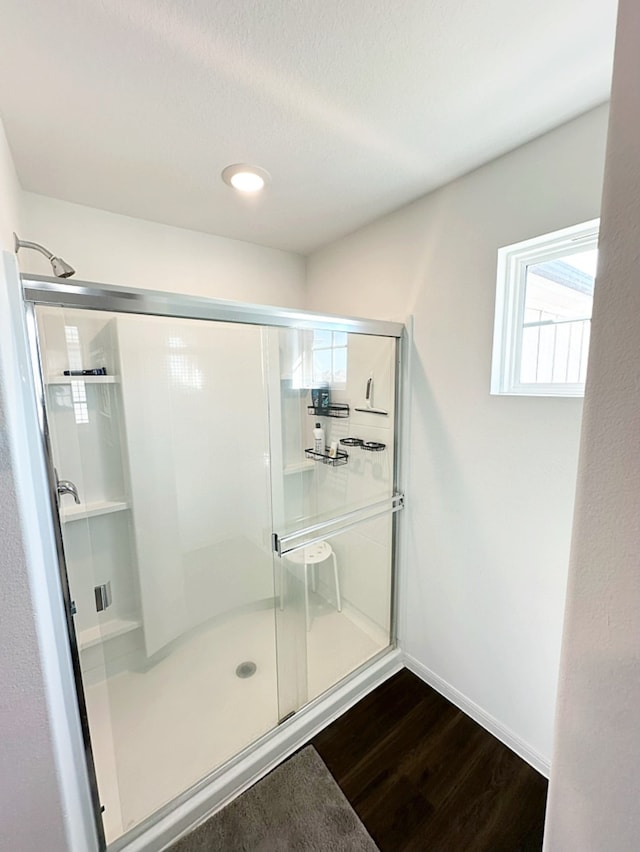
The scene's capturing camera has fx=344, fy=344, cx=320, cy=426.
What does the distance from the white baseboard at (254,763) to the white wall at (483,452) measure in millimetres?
339

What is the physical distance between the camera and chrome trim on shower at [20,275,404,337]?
37.6 inches

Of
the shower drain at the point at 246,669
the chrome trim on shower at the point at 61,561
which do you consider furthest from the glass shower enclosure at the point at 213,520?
the chrome trim on shower at the point at 61,561

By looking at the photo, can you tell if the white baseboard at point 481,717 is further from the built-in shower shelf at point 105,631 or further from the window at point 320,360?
the window at point 320,360

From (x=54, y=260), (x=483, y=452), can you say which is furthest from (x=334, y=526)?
(x=54, y=260)

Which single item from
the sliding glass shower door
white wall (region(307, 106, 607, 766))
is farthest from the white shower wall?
white wall (region(307, 106, 607, 766))

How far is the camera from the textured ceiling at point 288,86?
0.79 meters

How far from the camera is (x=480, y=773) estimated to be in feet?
4.53

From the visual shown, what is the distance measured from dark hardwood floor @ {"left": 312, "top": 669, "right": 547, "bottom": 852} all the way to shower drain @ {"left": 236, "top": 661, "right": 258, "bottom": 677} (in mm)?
475

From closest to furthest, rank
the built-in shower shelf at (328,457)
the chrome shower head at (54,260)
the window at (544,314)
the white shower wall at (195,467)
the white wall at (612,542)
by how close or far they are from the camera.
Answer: the white wall at (612,542), the chrome shower head at (54,260), the window at (544,314), the white shower wall at (195,467), the built-in shower shelf at (328,457)

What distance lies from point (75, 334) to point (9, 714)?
4.09 feet

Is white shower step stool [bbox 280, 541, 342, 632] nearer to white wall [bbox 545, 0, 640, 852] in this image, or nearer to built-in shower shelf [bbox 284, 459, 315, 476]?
built-in shower shelf [bbox 284, 459, 315, 476]

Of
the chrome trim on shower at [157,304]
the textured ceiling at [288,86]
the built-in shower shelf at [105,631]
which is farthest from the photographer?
the built-in shower shelf at [105,631]

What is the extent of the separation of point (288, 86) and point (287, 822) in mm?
2398

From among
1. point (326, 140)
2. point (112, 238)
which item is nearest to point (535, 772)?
point (326, 140)
